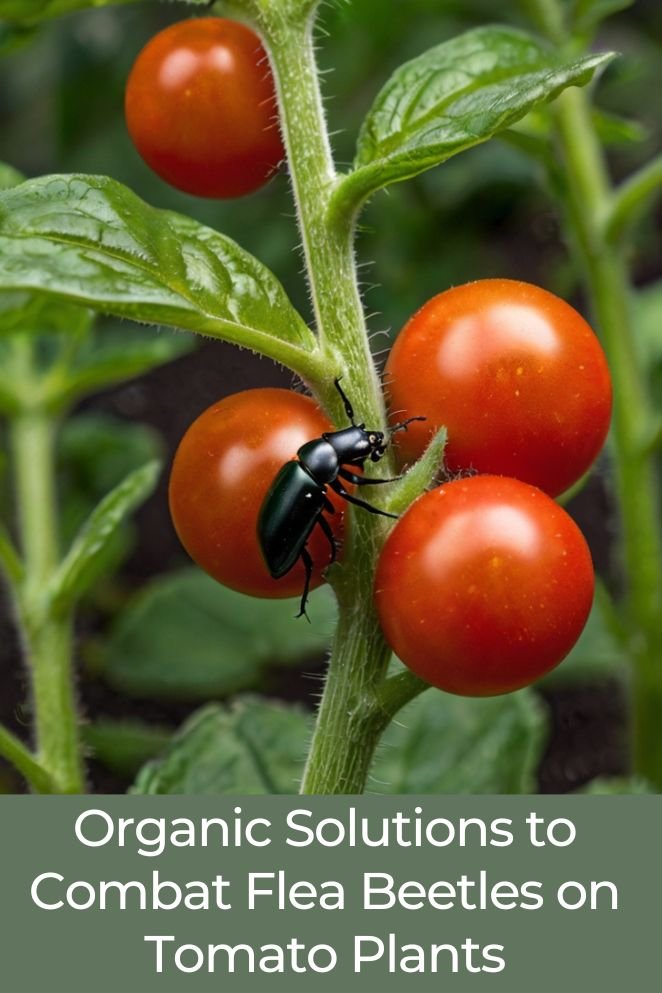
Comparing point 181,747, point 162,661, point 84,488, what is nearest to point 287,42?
Result: point 181,747

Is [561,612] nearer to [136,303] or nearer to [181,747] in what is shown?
[136,303]

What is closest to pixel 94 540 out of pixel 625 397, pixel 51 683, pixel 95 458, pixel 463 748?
pixel 51 683

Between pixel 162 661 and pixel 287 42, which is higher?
pixel 162 661

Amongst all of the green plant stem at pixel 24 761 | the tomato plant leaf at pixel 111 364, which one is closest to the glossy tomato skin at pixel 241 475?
the green plant stem at pixel 24 761

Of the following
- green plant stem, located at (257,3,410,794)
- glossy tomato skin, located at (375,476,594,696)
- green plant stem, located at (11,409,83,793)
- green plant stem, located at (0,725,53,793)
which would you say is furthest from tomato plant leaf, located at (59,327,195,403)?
glossy tomato skin, located at (375,476,594,696)

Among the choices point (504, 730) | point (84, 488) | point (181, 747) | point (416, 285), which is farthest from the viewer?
point (416, 285)

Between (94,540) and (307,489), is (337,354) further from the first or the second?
(94,540)

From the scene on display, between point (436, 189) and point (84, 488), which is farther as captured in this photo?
point (436, 189)
